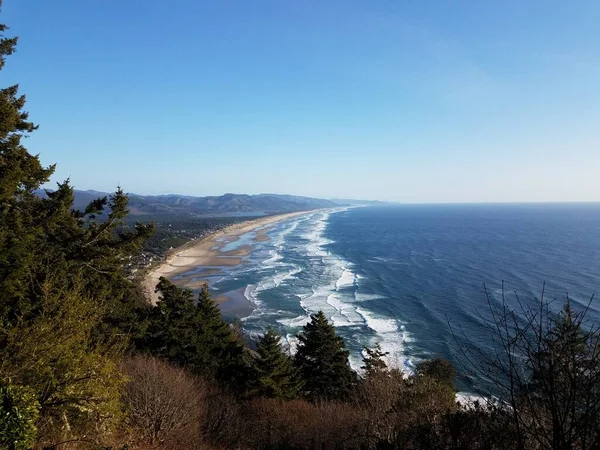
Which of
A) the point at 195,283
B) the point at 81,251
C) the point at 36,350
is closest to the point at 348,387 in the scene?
the point at 81,251

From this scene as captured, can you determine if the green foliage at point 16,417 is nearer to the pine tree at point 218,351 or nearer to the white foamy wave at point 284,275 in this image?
the pine tree at point 218,351

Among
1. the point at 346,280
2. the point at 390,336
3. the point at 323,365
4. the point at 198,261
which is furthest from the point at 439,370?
the point at 198,261

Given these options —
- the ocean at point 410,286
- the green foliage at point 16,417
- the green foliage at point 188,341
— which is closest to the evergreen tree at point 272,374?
the green foliage at point 188,341

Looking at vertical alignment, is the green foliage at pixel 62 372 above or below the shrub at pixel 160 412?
above

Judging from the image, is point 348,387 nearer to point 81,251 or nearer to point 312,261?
point 81,251

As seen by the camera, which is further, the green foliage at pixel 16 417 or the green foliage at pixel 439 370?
the green foliage at pixel 439 370

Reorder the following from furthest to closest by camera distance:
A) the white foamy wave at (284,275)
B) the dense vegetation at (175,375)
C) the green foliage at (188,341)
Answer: the white foamy wave at (284,275) → the green foliage at (188,341) → the dense vegetation at (175,375)

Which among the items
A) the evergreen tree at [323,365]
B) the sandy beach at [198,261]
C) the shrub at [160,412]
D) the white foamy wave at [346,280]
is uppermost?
the shrub at [160,412]

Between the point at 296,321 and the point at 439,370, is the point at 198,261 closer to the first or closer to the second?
the point at 296,321
